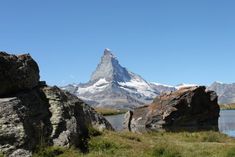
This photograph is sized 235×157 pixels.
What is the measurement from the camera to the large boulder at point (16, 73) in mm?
23484

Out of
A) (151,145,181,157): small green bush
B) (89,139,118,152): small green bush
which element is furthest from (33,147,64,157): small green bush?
(151,145,181,157): small green bush

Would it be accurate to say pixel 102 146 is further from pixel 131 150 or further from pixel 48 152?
pixel 48 152

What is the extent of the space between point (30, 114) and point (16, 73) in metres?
2.54

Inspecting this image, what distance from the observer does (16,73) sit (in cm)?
2434

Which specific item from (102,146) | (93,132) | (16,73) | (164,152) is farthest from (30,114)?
(164,152)

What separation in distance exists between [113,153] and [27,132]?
448 centimetres

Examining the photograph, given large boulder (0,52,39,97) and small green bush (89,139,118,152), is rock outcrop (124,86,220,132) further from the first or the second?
small green bush (89,139,118,152)

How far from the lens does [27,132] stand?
2117 centimetres

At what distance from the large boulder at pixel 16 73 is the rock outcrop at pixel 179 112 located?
4305 centimetres

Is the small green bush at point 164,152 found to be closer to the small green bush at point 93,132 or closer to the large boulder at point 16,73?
the small green bush at point 93,132

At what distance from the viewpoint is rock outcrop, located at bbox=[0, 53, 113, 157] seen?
2031 centimetres

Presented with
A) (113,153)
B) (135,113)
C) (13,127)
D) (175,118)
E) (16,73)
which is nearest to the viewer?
(13,127)

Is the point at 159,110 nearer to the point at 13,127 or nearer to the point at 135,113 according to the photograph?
the point at 135,113

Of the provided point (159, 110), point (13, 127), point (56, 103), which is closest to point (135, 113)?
point (159, 110)
